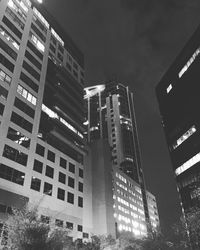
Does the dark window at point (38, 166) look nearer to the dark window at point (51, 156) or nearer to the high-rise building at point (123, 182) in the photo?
the dark window at point (51, 156)

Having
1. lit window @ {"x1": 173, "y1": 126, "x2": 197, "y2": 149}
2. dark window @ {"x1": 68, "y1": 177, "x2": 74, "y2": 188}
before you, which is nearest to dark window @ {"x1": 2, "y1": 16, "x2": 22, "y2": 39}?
dark window @ {"x1": 68, "y1": 177, "x2": 74, "y2": 188}

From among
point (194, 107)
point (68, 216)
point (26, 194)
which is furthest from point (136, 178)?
point (26, 194)

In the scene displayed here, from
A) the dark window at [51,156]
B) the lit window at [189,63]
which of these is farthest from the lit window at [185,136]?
the dark window at [51,156]

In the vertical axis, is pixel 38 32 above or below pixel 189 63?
above

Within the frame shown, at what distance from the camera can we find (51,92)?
69.6m

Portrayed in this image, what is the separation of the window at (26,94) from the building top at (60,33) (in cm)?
3504

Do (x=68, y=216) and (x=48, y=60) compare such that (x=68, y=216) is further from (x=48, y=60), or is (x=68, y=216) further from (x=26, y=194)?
(x=48, y=60)

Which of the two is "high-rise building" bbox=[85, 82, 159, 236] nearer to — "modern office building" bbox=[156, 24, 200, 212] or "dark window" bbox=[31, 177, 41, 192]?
"modern office building" bbox=[156, 24, 200, 212]

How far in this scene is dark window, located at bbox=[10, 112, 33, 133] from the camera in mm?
52750

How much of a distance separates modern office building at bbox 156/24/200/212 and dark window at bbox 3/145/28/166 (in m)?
48.6

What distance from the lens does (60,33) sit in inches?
3521

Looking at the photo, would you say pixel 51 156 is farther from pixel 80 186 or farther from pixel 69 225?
pixel 69 225

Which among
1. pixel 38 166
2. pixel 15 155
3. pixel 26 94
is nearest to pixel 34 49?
pixel 26 94

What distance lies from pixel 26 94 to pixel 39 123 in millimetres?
8118
